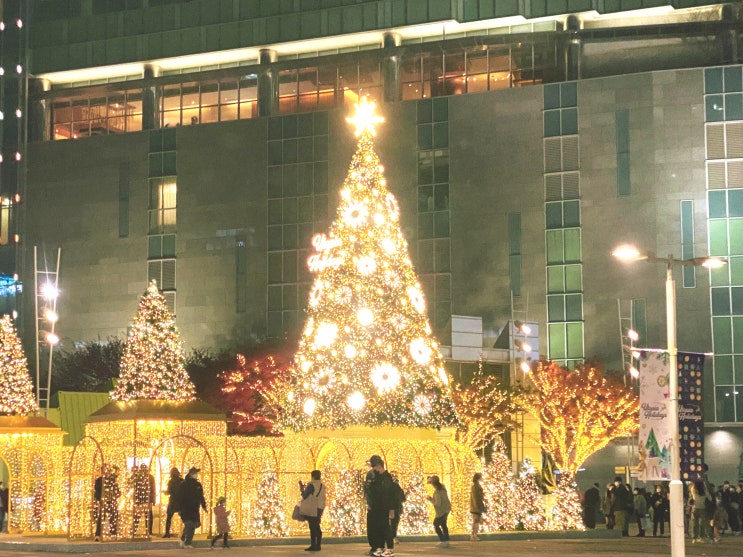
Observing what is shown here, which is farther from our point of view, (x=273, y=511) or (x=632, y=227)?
(x=632, y=227)

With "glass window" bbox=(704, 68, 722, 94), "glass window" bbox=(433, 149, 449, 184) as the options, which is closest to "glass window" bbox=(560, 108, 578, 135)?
"glass window" bbox=(433, 149, 449, 184)

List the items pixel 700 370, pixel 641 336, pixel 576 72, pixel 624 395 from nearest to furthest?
pixel 700 370 → pixel 624 395 → pixel 641 336 → pixel 576 72

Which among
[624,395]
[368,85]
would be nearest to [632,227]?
[624,395]

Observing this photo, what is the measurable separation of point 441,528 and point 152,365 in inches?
344

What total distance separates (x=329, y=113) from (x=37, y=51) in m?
22.9

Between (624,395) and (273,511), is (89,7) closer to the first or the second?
(624,395)

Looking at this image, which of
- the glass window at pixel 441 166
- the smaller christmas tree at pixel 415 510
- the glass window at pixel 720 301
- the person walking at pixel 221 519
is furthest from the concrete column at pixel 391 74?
the person walking at pixel 221 519

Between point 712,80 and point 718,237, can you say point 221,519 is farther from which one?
point 712,80

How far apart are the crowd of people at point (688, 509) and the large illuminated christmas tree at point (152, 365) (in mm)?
14382

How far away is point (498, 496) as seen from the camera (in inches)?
1547

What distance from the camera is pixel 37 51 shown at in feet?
305

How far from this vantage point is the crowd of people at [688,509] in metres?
39.7

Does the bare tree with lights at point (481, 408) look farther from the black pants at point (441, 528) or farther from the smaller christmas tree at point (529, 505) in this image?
the black pants at point (441, 528)

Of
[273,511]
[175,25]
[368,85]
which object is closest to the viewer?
[273,511]
